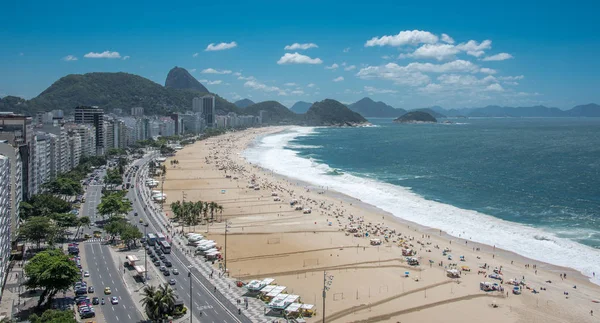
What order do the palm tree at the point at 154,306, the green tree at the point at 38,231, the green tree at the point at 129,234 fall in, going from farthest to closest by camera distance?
1. the green tree at the point at 129,234
2. the green tree at the point at 38,231
3. the palm tree at the point at 154,306

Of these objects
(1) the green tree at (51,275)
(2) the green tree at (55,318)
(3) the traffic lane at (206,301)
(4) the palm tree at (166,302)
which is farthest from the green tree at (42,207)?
(4) the palm tree at (166,302)

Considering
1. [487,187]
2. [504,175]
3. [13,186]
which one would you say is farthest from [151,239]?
[504,175]

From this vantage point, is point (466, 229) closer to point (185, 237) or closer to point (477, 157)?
point (185, 237)

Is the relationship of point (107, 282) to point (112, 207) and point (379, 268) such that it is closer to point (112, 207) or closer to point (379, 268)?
point (112, 207)

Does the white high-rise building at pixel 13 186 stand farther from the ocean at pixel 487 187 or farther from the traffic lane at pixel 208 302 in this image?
the ocean at pixel 487 187

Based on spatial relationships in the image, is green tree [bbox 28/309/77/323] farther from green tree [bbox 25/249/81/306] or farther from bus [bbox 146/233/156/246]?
bus [bbox 146/233/156/246]

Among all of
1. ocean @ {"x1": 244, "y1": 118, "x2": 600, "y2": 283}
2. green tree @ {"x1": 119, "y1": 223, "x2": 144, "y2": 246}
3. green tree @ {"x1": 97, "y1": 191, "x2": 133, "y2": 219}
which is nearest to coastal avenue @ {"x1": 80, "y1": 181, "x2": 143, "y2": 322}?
green tree @ {"x1": 119, "y1": 223, "x2": 144, "y2": 246}
